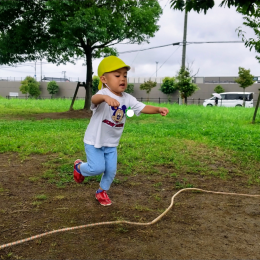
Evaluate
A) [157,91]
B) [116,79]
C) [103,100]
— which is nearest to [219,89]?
[157,91]

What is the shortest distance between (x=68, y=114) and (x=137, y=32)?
447 cm

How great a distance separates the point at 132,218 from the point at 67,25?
9432 millimetres

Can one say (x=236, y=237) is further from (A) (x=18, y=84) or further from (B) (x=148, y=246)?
(A) (x=18, y=84)

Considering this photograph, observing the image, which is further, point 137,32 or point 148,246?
point 137,32

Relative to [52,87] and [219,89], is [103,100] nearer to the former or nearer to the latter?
[219,89]

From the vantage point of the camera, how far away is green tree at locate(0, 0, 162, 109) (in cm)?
1148

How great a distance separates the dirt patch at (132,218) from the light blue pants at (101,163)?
383 millimetres

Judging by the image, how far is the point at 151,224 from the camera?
10.7ft

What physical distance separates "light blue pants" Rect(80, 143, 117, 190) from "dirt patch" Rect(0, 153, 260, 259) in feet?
1.26

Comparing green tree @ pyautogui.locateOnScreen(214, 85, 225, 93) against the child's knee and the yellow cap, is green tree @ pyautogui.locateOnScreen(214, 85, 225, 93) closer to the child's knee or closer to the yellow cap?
the yellow cap

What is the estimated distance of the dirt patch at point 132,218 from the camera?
2.68m

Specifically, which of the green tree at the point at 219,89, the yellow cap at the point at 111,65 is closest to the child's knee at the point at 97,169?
the yellow cap at the point at 111,65

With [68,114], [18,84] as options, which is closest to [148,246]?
[68,114]

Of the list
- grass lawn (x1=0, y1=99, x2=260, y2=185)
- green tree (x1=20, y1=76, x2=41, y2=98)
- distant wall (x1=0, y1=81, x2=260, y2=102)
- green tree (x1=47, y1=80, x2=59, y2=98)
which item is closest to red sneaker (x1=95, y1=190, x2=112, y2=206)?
grass lawn (x1=0, y1=99, x2=260, y2=185)
